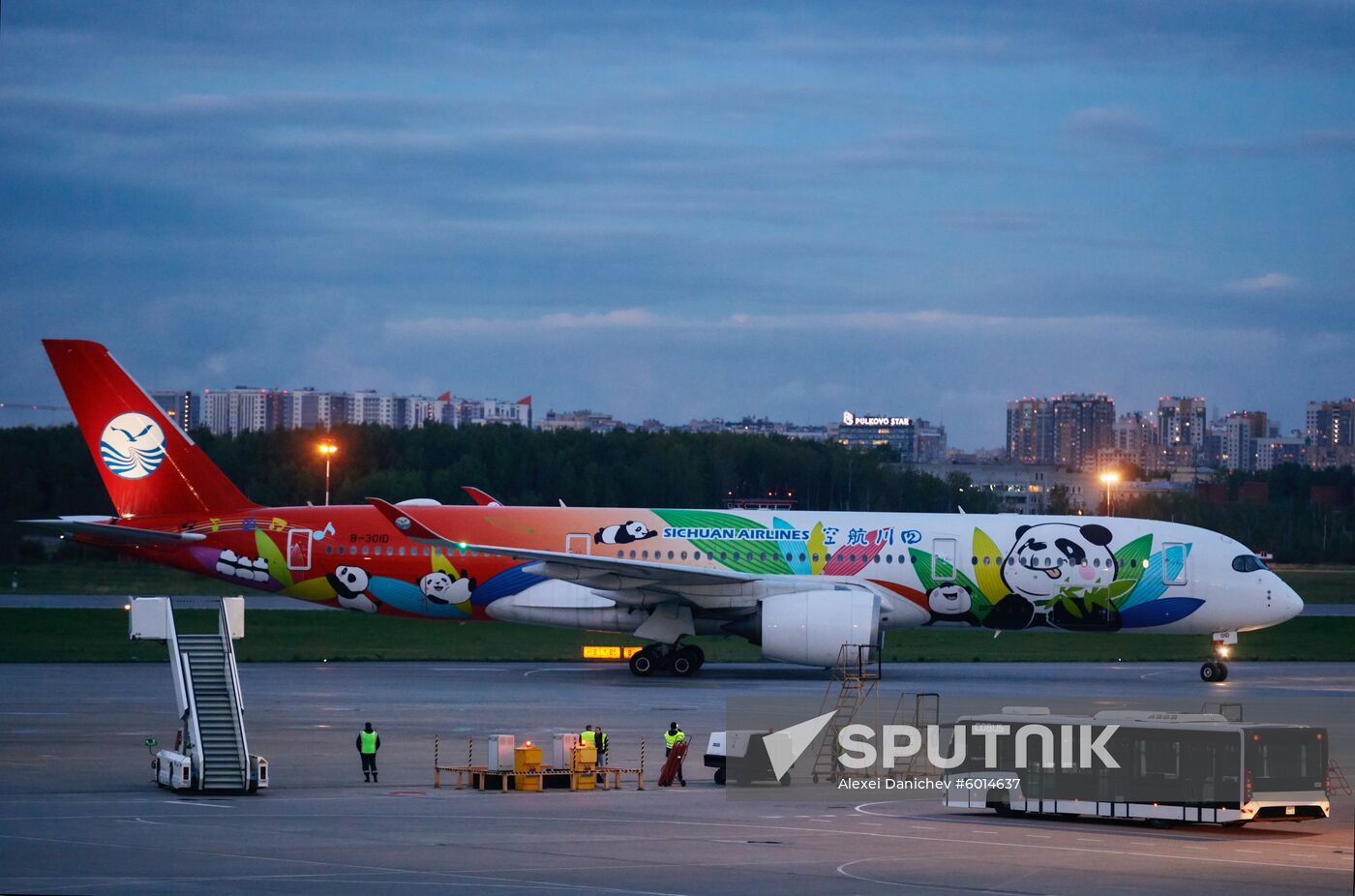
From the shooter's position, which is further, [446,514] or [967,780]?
[446,514]

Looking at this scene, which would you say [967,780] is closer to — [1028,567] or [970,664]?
[1028,567]

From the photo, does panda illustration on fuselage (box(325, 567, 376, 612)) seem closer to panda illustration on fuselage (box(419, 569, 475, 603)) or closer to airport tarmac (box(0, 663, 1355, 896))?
panda illustration on fuselage (box(419, 569, 475, 603))

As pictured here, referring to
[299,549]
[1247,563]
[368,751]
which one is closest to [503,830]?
[368,751]

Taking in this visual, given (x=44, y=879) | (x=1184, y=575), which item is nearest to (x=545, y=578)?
(x=1184, y=575)

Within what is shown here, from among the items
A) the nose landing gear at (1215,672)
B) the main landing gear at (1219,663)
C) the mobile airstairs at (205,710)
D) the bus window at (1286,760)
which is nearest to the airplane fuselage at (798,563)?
the main landing gear at (1219,663)

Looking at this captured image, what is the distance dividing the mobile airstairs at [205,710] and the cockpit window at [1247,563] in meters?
25.0

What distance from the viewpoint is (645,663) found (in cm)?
3953

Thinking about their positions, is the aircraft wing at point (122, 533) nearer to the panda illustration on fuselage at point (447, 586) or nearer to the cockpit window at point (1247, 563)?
the panda illustration on fuselage at point (447, 586)

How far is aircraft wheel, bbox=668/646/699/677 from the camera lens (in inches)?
1554

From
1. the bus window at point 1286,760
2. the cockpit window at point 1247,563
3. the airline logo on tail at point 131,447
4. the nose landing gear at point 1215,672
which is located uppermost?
the airline logo on tail at point 131,447

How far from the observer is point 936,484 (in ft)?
312

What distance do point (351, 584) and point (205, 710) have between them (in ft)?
55.2

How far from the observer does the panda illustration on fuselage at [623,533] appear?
40281 mm

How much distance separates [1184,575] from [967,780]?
19.8m
